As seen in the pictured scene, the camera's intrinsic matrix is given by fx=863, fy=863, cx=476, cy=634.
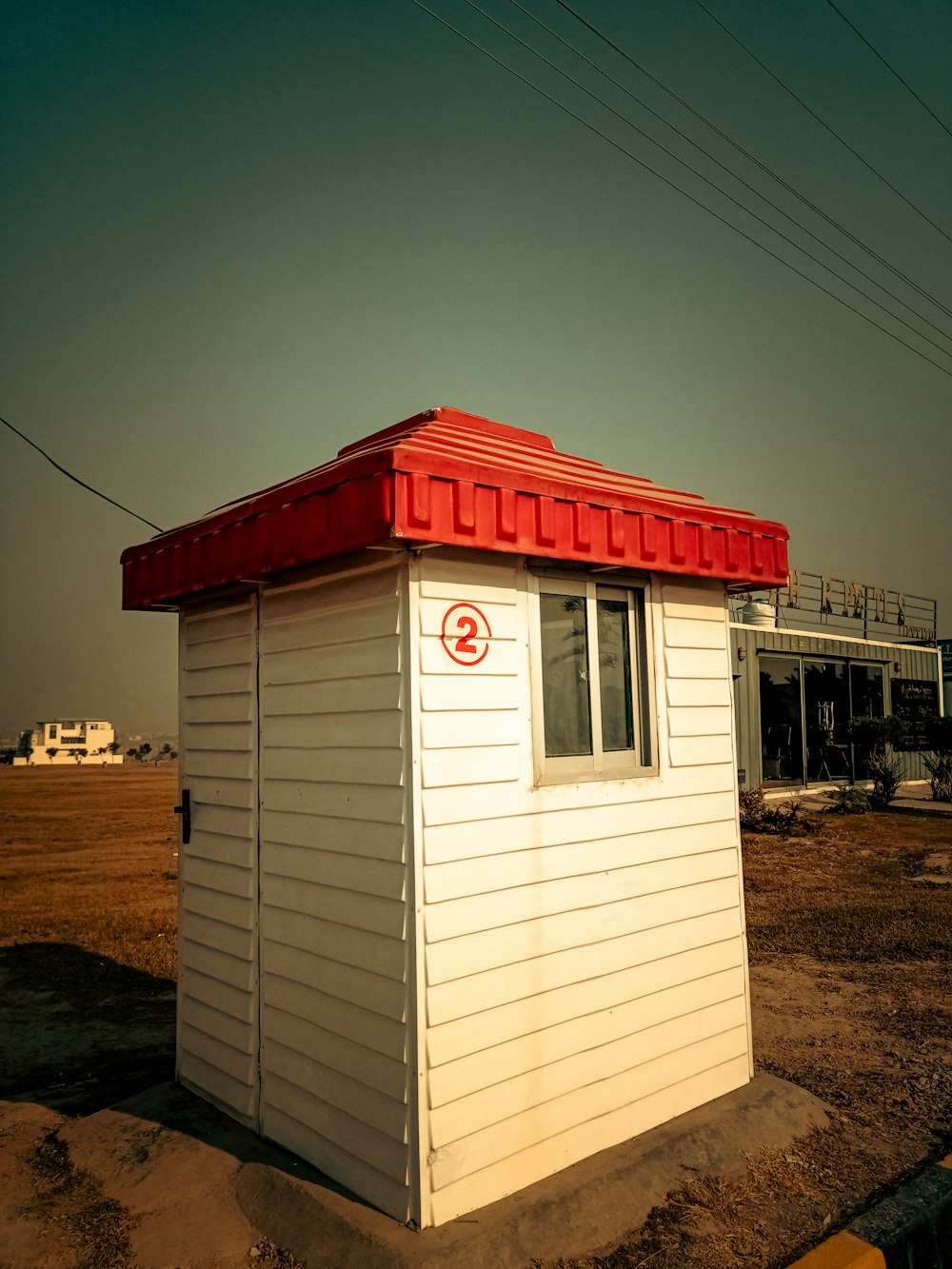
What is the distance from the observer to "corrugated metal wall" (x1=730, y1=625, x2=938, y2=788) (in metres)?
18.8

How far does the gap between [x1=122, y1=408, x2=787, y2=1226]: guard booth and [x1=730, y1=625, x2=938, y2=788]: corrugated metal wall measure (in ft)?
46.3

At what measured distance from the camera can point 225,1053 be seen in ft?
14.7

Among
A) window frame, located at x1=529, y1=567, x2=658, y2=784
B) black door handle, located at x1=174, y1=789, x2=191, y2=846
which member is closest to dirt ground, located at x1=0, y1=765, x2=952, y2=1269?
black door handle, located at x1=174, y1=789, x2=191, y2=846

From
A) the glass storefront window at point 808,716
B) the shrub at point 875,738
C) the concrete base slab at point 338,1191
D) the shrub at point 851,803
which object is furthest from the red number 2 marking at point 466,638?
the shrub at point 875,738

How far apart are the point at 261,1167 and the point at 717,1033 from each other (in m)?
2.38

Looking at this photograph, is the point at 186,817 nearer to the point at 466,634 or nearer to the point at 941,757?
the point at 466,634

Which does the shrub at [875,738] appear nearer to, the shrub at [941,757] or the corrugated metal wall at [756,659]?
the shrub at [941,757]

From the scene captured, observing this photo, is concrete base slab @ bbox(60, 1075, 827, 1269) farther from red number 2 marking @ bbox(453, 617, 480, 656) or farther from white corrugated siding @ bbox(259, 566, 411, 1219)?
red number 2 marking @ bbox(453, 617, 480, 656)

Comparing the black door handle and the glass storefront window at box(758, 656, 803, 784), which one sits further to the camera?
the glass storefront window at box(758, 656, 803, 784)

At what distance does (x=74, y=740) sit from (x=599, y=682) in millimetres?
89104

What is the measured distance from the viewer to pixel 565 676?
412 centimetres

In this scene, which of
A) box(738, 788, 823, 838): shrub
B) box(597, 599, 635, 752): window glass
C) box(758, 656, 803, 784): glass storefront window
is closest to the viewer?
box(597, 599, 635, 752): window glass

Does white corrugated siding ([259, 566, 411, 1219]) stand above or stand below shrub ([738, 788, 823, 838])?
above

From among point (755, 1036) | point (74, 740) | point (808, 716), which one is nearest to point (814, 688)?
point (808, 716)
